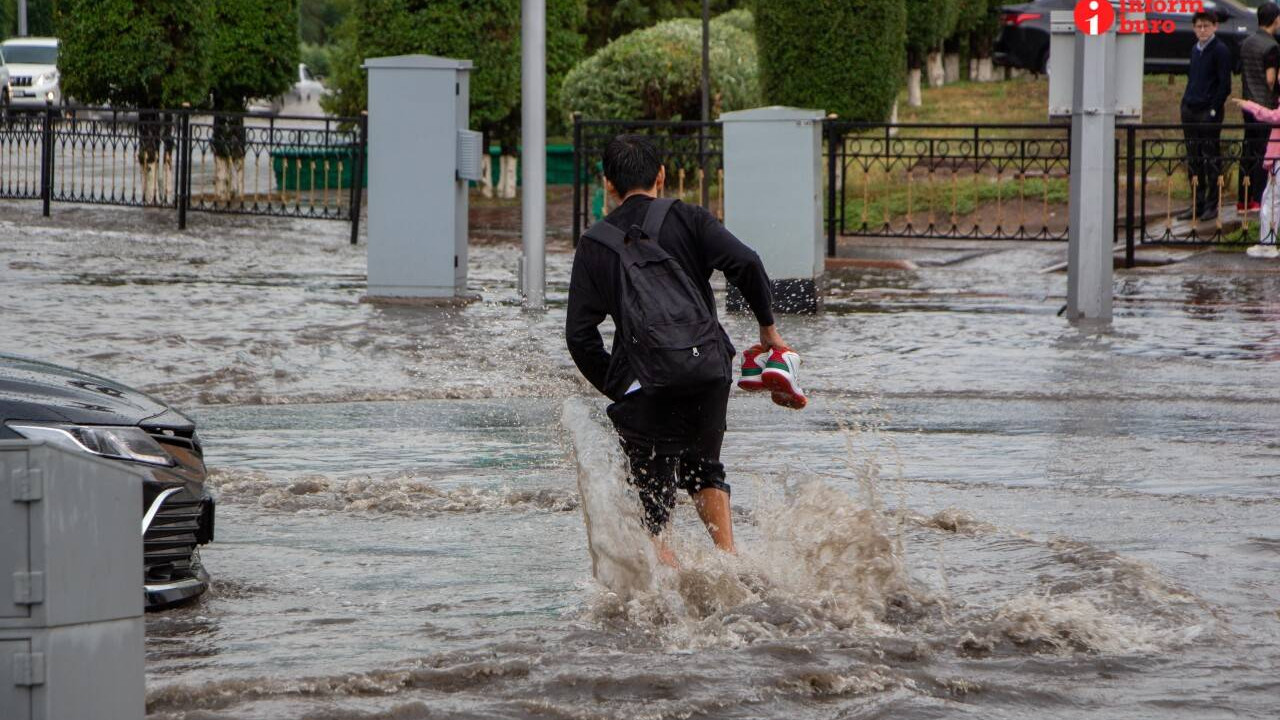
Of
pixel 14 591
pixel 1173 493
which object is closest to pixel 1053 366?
pixel 1173 493

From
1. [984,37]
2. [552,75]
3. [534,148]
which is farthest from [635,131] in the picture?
[984,37]

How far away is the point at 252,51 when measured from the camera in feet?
95.1

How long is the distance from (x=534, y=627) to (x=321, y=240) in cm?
1556

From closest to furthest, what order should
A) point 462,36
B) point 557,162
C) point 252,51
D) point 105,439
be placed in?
point 105,439 < point 462,36 < point 252,51 < point 557,162

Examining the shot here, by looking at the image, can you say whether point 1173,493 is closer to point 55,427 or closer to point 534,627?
point 534,627

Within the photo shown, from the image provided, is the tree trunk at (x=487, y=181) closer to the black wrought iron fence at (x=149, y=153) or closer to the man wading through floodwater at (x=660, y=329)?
the black wrought iron fence at (x=149, y=153)

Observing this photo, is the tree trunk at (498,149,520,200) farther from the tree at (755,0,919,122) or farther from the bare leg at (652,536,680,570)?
the bare leg at (652,536,680,570)

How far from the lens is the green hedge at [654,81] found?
2831 centimetres

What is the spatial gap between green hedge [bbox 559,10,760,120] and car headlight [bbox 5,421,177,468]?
22.9 m

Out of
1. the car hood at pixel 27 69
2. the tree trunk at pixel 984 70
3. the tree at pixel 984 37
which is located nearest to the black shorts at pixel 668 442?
the tree at pixel 984 37

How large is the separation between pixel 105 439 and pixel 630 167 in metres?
1.81

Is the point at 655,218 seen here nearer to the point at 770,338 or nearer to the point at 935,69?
the point at 770,338

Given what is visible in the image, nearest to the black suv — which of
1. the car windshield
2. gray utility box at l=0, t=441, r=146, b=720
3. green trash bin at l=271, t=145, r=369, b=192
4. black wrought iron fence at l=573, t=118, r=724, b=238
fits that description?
gray utility box at l=0, t=441, r=146, b=720

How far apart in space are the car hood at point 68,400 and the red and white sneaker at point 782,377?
183cm
